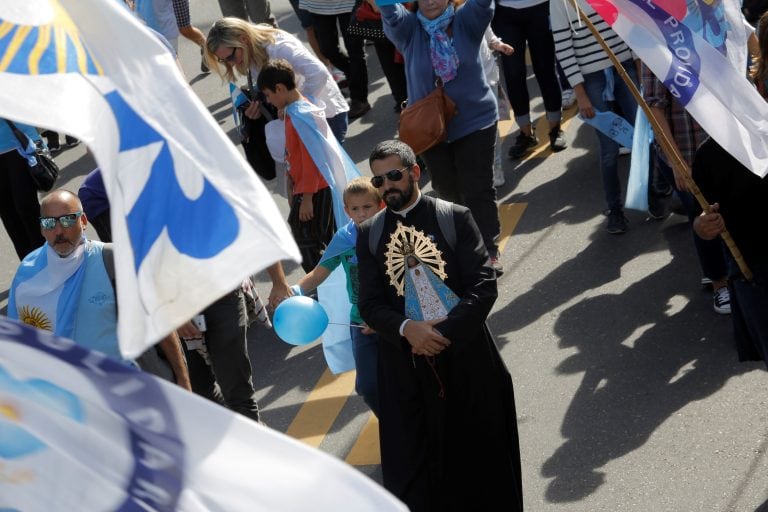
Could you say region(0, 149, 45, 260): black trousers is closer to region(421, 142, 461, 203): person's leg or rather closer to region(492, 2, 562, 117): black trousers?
region(421, 142, 461, 203): person's leg

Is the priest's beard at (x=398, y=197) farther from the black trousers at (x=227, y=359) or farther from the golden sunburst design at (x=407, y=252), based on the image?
the black trousers at (x=227, y=359)

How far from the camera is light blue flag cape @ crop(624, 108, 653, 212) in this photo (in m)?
7.55

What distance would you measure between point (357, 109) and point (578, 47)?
12.6ft

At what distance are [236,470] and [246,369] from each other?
3375mm

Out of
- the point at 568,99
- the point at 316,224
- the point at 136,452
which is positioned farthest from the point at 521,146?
the point at 136,452

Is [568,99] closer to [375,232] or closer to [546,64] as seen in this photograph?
[546,64]

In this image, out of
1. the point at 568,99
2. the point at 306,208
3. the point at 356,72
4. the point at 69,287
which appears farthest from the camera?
the point at 356,72

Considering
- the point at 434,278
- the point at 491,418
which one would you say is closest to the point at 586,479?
the point at 491,418

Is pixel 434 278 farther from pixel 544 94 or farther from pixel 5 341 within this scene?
pixel 544 94

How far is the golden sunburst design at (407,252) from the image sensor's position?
5164 millimetres

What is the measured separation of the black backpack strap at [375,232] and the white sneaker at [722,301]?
245cm

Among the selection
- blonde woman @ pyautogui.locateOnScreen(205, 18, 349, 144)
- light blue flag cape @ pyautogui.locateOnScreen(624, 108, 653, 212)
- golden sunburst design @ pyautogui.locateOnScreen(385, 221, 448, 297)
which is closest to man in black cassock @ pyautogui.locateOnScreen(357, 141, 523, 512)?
golden sunburst design @ pyautogui.locateOnScreen(385, 221, 448, 297)

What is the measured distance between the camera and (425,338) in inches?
199

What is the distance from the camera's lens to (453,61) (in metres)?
7.41
